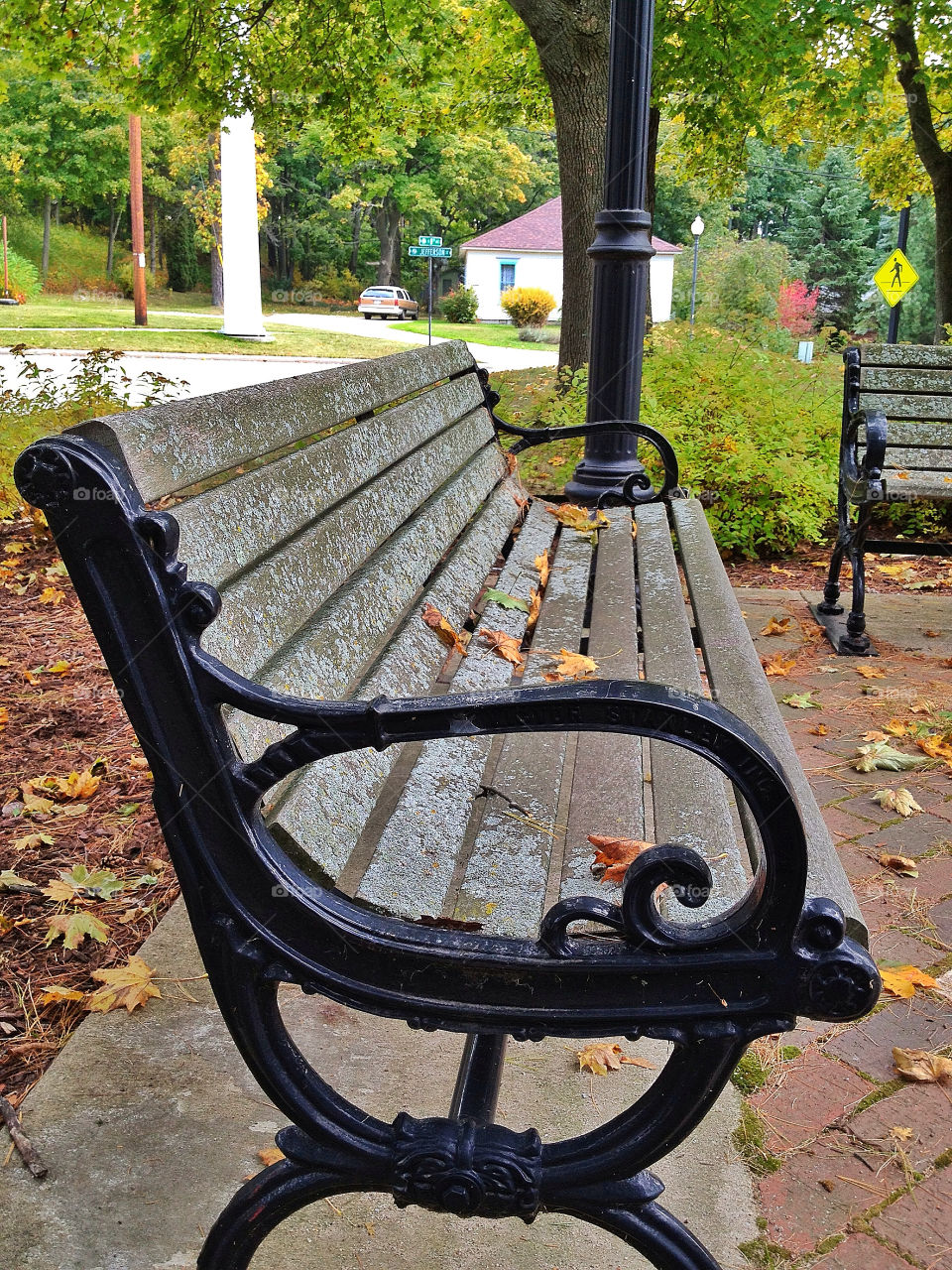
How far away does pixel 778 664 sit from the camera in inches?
175

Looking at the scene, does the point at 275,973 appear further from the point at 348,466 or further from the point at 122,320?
the point at 122,320

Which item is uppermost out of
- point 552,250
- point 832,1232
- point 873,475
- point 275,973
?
point 552,250

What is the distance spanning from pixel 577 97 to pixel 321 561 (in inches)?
349

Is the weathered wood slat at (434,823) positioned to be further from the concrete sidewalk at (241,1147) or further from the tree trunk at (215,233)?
the tree trunk at (215,233)

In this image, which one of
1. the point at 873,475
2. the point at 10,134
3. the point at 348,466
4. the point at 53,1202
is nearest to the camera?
the point at 53,1202

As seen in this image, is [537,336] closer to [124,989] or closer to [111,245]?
[111,245]

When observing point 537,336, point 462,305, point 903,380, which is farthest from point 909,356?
point 462,305

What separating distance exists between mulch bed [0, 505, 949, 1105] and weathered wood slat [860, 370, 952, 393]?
4.51 feet

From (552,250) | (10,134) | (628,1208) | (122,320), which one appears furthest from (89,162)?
(628,1208)

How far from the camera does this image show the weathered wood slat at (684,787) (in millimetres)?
1507

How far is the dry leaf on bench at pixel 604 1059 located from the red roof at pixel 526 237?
5355 centimetres

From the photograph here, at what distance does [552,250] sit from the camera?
53.2 meters

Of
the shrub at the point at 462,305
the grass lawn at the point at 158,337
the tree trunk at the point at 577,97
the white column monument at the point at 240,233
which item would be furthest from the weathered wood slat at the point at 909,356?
the shrub at the point at 462,305

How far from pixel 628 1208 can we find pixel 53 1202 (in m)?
0.93
